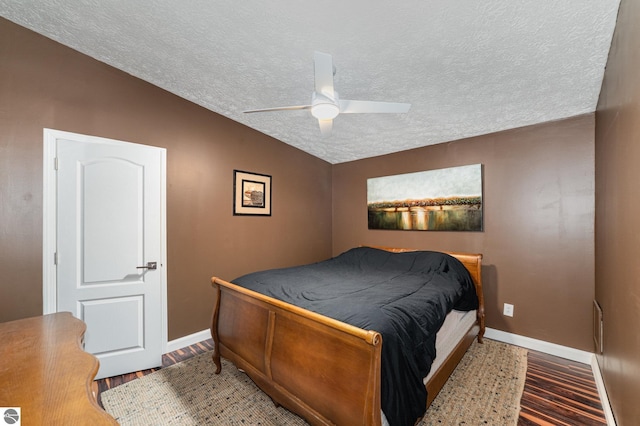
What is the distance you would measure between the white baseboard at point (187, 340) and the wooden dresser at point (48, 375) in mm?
1413

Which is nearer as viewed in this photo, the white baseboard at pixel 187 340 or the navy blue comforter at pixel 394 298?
the navy blue comforter at pixel 394 298

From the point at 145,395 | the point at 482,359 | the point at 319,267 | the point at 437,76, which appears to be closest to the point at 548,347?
the point at 482,359

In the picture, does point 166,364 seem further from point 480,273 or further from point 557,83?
point 557,83

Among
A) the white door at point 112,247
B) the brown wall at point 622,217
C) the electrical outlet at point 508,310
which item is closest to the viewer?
the brown wall at point 622,217

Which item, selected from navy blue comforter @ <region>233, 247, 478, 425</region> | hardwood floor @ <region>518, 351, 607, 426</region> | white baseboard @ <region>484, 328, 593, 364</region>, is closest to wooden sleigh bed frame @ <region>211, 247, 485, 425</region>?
navy blue comforter @ <region>233, 247, 478, 425</region>

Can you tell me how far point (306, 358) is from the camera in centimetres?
157

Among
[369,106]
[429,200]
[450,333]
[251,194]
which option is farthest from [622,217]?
[251,194]

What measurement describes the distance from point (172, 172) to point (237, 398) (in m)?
2.23

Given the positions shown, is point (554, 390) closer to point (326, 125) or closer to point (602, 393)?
point (602, 393)

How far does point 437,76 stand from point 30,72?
3.26m

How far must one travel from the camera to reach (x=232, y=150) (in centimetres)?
338

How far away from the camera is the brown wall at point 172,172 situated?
2.10 m

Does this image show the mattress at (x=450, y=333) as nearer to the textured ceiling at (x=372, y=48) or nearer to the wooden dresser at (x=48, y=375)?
the wooden dresser at (x=48, y=375)

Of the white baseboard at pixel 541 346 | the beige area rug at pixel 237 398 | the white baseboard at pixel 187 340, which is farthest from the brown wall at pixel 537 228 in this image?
the white baseboard at pixel 187 340
